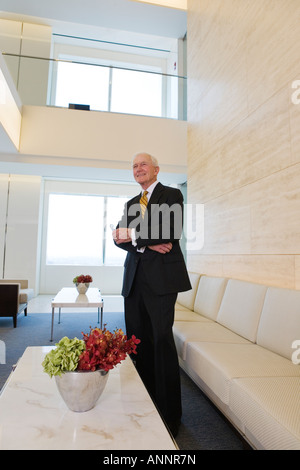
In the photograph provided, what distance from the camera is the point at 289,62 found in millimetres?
2238

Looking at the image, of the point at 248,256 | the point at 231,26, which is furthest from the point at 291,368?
the point at 231,26

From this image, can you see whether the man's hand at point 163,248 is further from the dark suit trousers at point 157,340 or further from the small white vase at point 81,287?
the small white vase at point 81,287

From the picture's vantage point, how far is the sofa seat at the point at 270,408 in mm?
1110

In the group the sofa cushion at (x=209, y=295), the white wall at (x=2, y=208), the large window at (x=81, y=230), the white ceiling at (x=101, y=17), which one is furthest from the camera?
the large window at (x=81, y=230)

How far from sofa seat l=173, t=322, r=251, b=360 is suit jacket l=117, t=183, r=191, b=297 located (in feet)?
A: 2.01

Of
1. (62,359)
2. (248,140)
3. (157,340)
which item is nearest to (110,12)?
(248,140)

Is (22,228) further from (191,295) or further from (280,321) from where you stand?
(280,321)

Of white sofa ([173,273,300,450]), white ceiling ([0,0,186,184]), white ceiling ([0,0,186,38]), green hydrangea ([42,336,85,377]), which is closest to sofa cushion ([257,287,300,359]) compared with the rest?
white sofa ([173,273,300,450])

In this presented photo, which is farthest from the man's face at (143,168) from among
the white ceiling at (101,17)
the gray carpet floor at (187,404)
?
the white ceiling at (101,17)

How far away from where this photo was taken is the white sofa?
1231mm

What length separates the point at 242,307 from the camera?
2.38 meters

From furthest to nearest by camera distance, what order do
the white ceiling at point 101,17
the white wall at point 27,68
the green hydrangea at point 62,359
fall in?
the white ceiling at point 101,17 < the white wall at point 27,68 < the green hydrangea at point 62,359

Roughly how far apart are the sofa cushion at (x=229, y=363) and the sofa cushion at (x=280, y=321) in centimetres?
6

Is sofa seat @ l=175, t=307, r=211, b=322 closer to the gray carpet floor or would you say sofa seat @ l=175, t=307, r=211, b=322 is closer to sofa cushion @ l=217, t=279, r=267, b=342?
sofa cushion @ l=217, t=279, r=267, b=342
